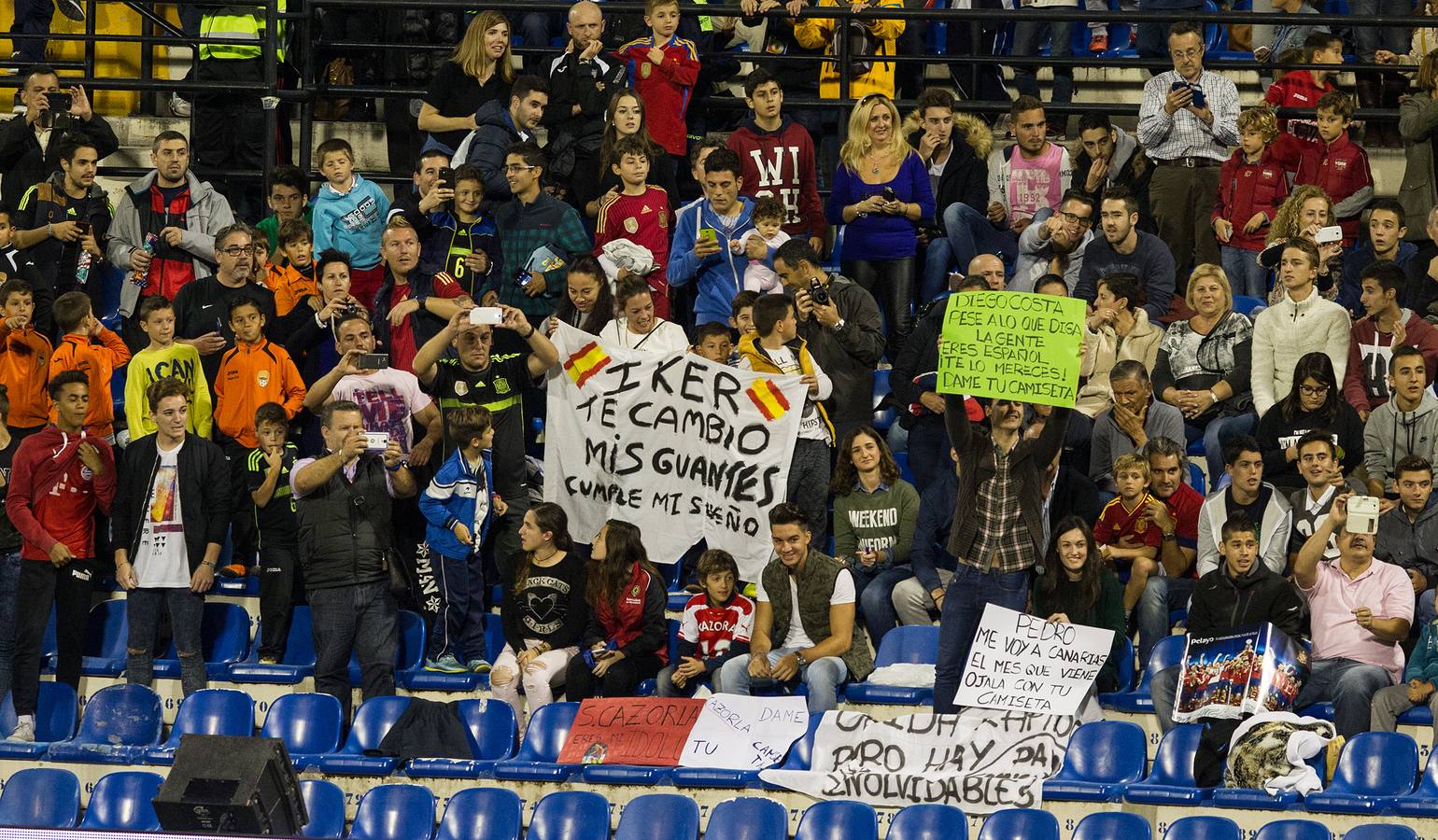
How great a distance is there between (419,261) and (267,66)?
2.51 m

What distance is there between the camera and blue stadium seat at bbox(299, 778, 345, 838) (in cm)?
1023

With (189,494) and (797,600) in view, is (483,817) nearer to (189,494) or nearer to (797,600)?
(797,600)

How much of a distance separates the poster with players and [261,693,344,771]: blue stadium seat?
4.48 m

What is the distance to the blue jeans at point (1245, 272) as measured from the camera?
1402 cm

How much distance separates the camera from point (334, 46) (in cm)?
1513

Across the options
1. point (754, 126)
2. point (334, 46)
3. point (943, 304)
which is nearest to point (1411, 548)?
point (943, 304)

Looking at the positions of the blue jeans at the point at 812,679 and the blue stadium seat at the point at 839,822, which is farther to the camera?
the blue jeans at the point at 812,679

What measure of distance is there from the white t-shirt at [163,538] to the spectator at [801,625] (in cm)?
324

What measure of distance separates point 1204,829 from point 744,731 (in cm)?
243

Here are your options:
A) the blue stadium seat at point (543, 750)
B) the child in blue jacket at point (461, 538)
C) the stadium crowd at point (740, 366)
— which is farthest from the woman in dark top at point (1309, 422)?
the child in blue jacket at point (461, 538)

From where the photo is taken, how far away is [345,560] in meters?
11.3

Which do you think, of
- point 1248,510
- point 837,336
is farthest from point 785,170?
point 1248,510

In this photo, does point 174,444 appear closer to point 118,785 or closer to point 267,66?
point 118,785

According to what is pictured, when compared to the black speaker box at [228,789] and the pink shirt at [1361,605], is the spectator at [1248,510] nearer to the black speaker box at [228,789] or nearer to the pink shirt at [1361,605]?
the pink shirt at [1361,605]
